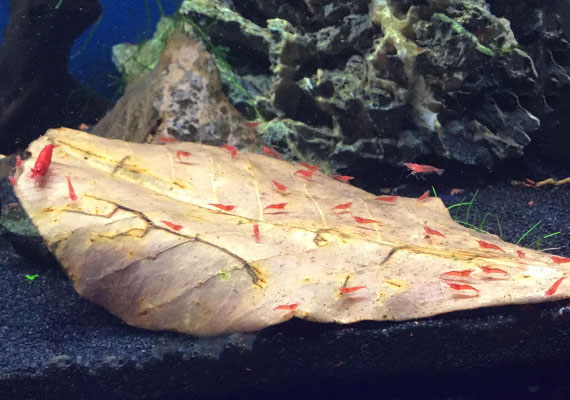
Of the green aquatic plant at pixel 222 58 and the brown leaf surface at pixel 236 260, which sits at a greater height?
the green aquatic plant at pixel 222 58

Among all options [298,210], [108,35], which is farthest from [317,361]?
[108,35]

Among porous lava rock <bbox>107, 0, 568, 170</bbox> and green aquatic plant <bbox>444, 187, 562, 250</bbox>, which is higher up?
porous lava rock <bbox>107, 0, 568, 170</bbox>

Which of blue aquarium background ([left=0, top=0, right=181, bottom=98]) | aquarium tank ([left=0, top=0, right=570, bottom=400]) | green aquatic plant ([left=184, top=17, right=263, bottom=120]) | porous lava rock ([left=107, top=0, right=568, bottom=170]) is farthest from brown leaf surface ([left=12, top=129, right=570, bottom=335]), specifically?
blue aquarium background ([left=0, top=0, right=181, bottom=98])

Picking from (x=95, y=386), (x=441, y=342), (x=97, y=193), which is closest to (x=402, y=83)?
(x=441, y=342)

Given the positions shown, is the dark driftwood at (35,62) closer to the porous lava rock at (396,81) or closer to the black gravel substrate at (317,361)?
the porous lava rock at (396,81)

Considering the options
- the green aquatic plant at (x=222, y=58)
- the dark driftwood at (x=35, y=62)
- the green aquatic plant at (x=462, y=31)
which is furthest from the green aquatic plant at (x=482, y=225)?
the dark driftwood at (x=35, y=62)

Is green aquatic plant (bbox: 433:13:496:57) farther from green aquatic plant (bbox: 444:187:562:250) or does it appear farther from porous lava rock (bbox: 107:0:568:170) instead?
green aquatic plant (bbox: 444:187:562:250)

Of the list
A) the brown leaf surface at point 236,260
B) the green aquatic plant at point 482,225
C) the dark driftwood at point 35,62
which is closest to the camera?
the brown leaf surface at point 236,260

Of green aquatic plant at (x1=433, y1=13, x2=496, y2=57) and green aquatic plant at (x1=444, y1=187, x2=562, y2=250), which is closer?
green aquatic plant at (x1=444, y1=187, x2=562, y2=250)
